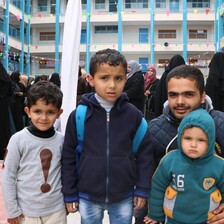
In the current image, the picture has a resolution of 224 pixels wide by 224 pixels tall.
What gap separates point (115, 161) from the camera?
1799 mm

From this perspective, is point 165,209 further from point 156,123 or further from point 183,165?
point 156,123

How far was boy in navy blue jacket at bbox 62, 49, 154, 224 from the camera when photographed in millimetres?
1804

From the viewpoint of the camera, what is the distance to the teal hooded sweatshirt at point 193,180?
5.37 ft

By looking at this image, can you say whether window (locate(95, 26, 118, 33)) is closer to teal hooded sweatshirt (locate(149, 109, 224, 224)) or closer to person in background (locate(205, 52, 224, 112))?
person in background (locate(205, 52, 224, 112))

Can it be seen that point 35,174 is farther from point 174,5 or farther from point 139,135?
point 174,5

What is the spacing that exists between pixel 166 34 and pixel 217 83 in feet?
83.8

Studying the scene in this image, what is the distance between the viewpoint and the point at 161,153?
6.31ft

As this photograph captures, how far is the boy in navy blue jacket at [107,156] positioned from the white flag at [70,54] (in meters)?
1.72

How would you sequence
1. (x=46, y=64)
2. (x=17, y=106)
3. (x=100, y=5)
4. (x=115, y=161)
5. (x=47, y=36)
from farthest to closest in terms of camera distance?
(x=47, y=36)
(x=46, y=64)
(x=100, y=5)
(x=17, y=106)
(x=115, y=161)

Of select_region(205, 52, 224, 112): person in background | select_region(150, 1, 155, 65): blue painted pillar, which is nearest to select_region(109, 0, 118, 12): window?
select_region(150, 1, 155, 65): blue painted pillar

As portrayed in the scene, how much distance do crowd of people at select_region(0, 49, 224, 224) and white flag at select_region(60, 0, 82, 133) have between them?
5.17 feet

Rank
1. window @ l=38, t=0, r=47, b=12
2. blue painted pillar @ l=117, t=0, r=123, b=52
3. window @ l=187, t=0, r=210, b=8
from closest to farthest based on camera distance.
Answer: blue painted pillar @ l=117, t=0, r=123, b=52
window @ l=187, t=0, r=210, b=8
window @ l=38, t=0, r=47, b=12

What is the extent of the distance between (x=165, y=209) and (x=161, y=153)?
1.01 feet

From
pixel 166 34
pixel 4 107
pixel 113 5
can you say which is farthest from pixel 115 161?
pixel 113 5
